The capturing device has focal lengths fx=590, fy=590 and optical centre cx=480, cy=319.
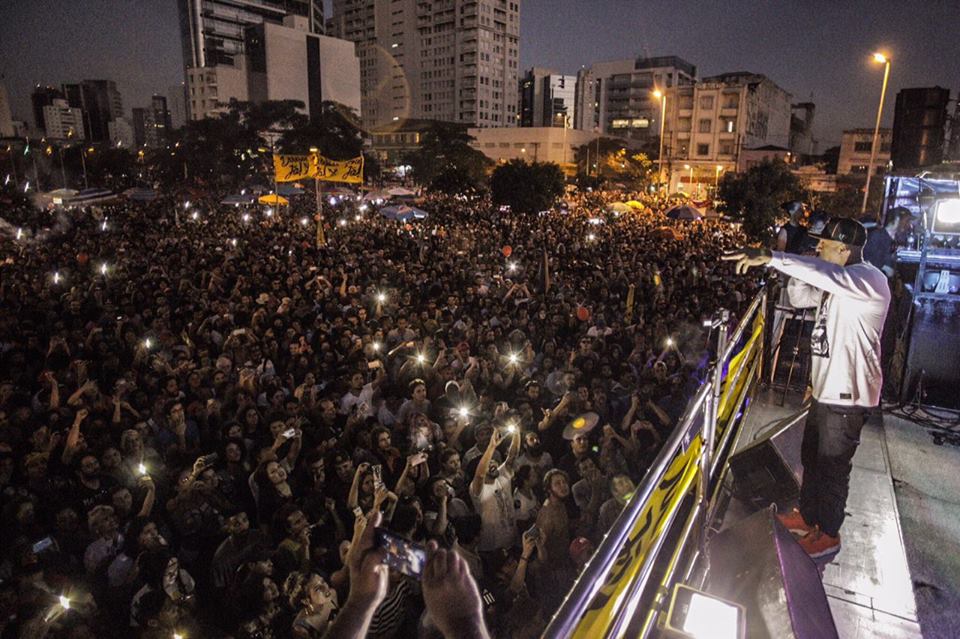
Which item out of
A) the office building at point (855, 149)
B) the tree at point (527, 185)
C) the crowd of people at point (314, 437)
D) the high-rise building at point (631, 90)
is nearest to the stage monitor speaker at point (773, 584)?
the crowd of people at point (314, 437)

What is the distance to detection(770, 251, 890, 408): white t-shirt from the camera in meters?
2.82

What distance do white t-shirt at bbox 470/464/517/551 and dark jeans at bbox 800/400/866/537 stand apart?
8.21ft

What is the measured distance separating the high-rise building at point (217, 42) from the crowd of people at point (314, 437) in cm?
8028

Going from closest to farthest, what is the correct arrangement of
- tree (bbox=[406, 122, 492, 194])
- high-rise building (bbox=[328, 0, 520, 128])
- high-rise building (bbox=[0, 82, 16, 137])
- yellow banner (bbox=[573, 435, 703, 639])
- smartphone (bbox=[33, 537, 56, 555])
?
yellow banner (bbox=[573, 435, 703, 639]), smartphone (bbox=[33, 537, 56, 555]), tree (bbox=[406, 122, 492, 194]), high-rise building (bbox=[0, 82, 16, 137]), high-rise building (bbox=[328, 0, 520, 128])

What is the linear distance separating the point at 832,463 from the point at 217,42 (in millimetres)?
104913

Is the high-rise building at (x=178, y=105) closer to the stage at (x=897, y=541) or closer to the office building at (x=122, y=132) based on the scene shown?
the office building at (x=122, y=132)

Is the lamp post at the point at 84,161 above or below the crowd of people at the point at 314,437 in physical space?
above

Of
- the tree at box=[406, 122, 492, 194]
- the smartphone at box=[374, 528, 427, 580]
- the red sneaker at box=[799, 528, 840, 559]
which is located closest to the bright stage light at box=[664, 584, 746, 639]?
the smartphone at box=[374, 528, 427, 580]

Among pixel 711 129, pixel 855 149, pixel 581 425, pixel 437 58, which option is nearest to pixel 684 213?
pixel 581 425

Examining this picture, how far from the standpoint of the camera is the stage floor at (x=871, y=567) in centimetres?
265

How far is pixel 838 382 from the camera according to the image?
3020mm

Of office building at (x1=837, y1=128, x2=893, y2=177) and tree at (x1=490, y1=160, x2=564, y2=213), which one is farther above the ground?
office building at (x1=837, y1=128, x2=893, y2=177)

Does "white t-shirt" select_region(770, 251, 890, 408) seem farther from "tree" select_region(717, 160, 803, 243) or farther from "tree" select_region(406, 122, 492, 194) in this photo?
"tree" select_region(406, 122, 492, 194)

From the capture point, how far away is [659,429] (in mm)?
6691
